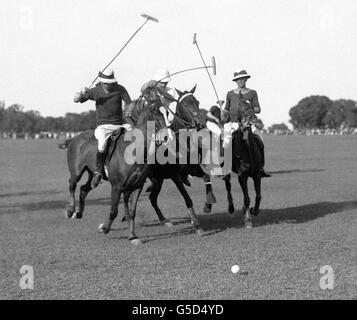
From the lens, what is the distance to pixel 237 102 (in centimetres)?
1405

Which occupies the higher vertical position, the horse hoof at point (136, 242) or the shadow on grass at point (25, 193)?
the horse hoof at point (136, 242)

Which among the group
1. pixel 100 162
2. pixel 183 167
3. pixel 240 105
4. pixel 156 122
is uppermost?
pixel 240 105

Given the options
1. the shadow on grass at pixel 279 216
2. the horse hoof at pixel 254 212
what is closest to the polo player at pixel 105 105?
the shadow on grass at pixel 279 216

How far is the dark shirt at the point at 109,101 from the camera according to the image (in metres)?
13.0

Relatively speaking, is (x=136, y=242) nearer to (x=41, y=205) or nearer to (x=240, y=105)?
(x=240, y=105)

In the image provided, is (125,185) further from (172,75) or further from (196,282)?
(196,282)

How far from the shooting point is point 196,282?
28.6 feet

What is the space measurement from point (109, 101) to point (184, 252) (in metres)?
3.71

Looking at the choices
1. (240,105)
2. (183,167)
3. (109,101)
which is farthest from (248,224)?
(109,101)

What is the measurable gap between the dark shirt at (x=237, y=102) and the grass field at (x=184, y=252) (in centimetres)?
229
